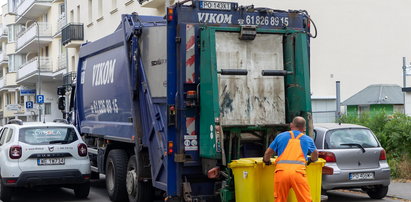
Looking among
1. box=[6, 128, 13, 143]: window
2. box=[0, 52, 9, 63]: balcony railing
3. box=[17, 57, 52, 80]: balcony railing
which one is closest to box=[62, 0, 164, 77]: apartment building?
box=[17, 57, 52, 80]: balcony railing

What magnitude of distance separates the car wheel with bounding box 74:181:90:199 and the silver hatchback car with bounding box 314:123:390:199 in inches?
186

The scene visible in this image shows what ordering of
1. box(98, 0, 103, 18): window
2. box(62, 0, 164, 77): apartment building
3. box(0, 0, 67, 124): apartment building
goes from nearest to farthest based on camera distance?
box(62, 0, 164, 77): apartment building
box(98, 0, 103, 18): window
box(0, 0, 67, 124): apartment building

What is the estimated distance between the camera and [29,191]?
1434 centimetres

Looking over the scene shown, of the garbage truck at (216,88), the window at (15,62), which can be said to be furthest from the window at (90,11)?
the garbage truck at (216,88)

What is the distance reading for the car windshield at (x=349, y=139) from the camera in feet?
37.6

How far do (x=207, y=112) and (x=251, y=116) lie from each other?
734 millimetres

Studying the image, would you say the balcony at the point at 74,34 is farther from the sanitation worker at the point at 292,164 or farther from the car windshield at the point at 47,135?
the sanitation worker at the point at 292,164

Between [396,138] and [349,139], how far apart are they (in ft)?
12.8

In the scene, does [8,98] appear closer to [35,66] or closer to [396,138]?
[35,66]

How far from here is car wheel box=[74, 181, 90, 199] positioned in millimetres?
12836

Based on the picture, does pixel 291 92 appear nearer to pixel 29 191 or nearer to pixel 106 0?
pixel 29 191

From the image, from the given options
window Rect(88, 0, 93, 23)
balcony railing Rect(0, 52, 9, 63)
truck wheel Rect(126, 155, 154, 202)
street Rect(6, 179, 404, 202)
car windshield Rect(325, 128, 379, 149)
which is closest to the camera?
truck wheel Rect(126, 155, 154, 202)

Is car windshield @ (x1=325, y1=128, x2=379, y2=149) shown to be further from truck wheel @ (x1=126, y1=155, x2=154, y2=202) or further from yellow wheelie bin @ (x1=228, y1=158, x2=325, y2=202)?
truck wheel @ (x1=126, y1=155, x2=154, y2=202)

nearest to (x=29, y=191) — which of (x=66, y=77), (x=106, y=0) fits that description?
(x=106, y=0)
